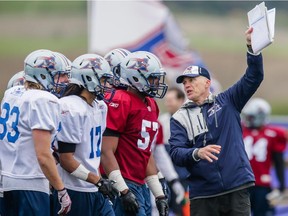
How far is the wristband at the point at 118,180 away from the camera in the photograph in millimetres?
7379

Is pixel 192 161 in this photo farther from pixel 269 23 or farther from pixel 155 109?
pixel 269 23

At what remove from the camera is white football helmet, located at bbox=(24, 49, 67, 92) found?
707cm

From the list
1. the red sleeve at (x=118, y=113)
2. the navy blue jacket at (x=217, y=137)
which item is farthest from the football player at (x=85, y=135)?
the navy blue jacket at (x=217, y=137)

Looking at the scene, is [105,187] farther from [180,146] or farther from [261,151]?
[261,151]

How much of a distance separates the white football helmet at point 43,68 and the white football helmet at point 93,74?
121 millimetres

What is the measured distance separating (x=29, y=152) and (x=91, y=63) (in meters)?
0.88

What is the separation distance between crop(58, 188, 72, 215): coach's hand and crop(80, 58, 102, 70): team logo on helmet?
97 cm

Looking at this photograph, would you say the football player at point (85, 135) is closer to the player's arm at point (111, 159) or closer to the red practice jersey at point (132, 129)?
the player's arm at point (111, 159)

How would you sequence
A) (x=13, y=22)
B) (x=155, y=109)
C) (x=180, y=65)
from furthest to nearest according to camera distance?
(x=13, y=22) < (x=180, y=65) < (x=155, y=109)

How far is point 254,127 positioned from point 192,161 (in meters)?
4.71

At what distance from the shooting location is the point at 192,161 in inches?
296

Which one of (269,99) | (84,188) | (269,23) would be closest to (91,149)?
(84,188)

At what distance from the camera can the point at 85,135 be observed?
7094 millimetres

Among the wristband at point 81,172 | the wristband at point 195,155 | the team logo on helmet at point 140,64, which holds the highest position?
the team logo on helmet at point 140,64
